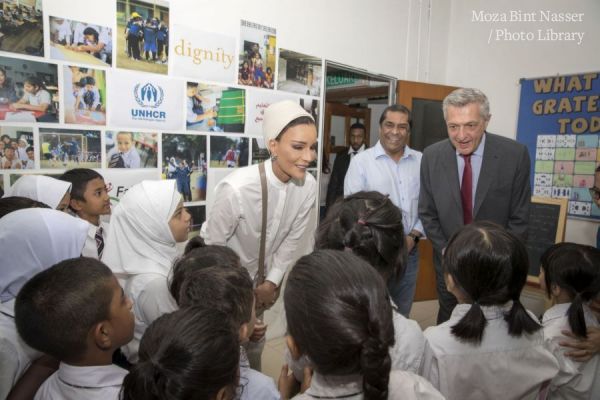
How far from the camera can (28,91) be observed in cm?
180

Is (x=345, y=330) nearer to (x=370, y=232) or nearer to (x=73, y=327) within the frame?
(x=370, y=232)

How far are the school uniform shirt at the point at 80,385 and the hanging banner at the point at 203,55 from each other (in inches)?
68.5

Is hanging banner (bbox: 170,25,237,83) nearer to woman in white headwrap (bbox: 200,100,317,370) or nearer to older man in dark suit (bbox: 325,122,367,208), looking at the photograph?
woman in white headwrap (bbox: 200,100,317,370)

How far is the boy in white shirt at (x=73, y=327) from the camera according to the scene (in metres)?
0.93

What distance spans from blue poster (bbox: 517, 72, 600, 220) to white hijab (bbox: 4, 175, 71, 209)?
366 centimetres

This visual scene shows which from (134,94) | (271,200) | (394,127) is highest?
(134,94)

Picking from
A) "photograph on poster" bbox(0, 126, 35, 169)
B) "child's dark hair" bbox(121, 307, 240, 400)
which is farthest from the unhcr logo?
"child's dark hair" bbox(121, 307, 240, 400)

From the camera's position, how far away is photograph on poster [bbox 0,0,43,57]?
5.60 feet

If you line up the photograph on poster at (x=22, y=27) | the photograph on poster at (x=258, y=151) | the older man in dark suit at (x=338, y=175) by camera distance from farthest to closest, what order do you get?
the older man in dark suit at (x=338, y=175) → the photograph on poster at (x=258, y=151) → the photograph on poster at (x=22, y=27)

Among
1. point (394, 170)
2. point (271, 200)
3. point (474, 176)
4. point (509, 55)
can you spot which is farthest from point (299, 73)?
point (509, 55)

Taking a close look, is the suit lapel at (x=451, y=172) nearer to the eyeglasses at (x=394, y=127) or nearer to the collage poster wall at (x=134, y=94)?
the eyeglasses at (x=394, y=127)

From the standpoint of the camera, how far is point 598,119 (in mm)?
3234

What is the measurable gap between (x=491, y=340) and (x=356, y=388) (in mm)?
528

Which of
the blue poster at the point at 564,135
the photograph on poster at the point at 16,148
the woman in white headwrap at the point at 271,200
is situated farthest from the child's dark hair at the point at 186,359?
the blue poster at the point at 564,135
